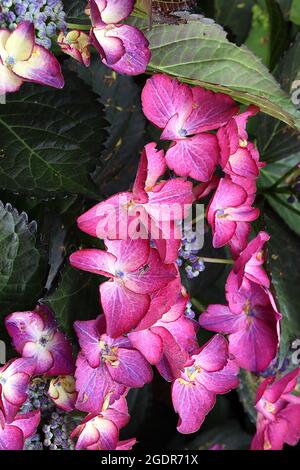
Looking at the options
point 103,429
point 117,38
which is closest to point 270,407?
point 103,429

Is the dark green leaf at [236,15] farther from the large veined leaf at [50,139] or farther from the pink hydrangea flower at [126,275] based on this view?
the pink hydrangea flower at [126,275]

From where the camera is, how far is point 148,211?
0.59m

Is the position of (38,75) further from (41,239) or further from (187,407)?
(187,407)

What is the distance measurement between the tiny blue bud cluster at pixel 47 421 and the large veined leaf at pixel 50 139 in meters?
0.18

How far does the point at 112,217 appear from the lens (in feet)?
1.89

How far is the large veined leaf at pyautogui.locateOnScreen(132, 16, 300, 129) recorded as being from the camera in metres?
0.68

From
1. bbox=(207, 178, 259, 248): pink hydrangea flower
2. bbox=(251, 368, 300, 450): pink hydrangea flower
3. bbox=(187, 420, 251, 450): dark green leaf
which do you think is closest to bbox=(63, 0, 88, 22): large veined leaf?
bbox=(207, 178, 259, 248): pink hydrangea flower

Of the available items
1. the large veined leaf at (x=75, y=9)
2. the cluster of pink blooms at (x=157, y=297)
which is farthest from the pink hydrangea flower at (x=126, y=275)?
the large veined leaf at (x=75, y=9)

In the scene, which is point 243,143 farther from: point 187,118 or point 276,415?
point 276,415

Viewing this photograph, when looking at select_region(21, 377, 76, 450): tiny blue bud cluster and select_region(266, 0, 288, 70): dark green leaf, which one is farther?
select_region(266, 0, 288, 70): dark green leaf

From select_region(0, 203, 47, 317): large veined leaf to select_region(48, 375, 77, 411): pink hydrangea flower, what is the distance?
0.07 metres

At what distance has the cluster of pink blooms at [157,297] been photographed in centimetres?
58

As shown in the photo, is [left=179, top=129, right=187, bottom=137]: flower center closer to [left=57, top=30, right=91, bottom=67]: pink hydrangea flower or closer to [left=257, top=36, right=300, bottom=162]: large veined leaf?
[left=57, top=30, right=91, bottom=67]: pink hydrangea flower
